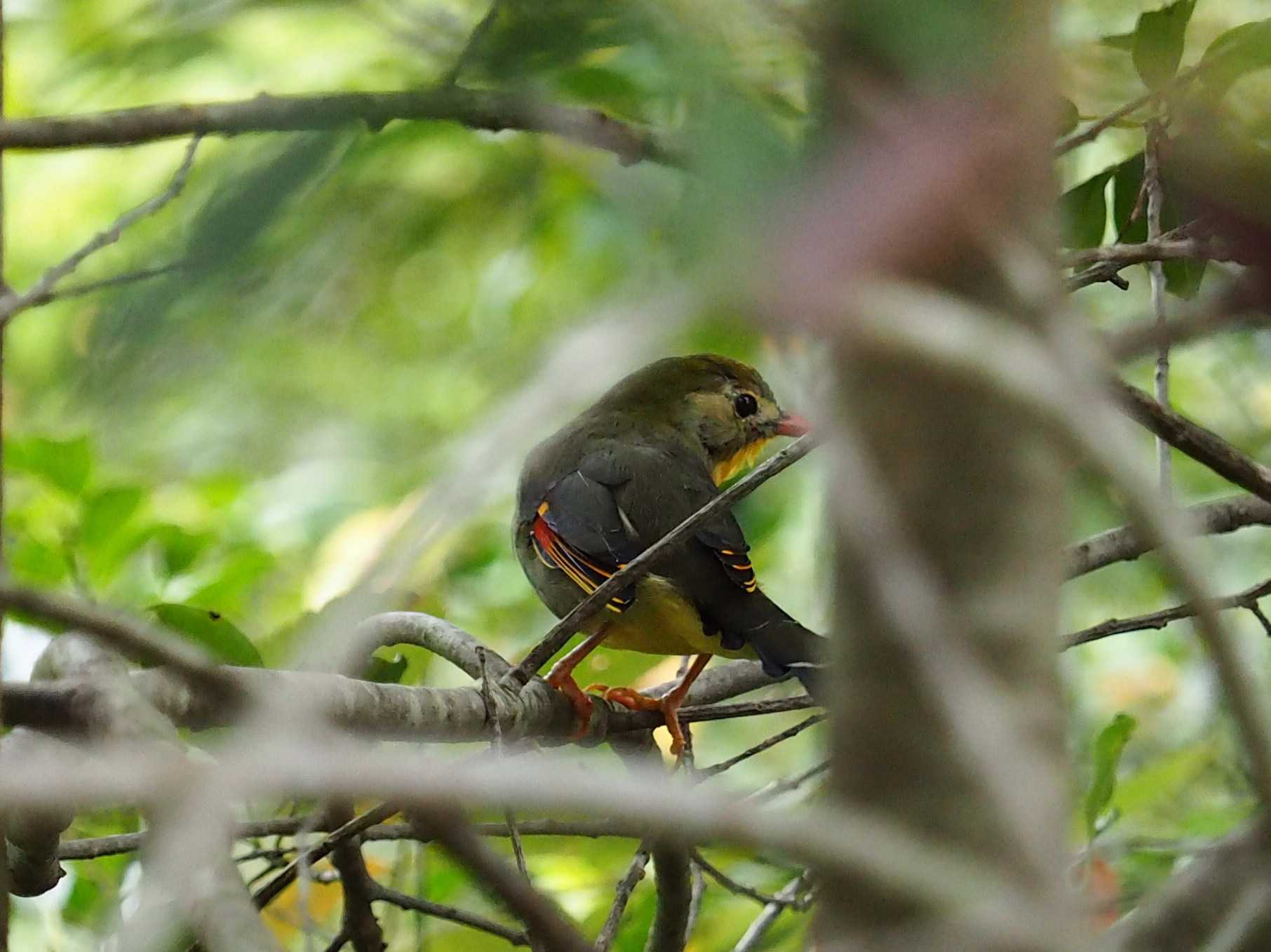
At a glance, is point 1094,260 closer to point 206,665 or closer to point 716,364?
point 206,665

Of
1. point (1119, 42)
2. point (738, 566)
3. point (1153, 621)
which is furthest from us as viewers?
point (738, 566)

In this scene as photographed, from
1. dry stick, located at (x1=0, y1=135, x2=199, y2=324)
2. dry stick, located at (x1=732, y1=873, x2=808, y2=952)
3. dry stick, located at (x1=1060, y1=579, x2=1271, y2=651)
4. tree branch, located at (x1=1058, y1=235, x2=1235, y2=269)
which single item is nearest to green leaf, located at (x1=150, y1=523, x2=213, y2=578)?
dry stick, located at (x1=0, y1=135, x2=199, y2=324)

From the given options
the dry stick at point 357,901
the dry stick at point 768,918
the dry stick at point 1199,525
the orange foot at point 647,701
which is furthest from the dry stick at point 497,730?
the dry stick at point 1199,525

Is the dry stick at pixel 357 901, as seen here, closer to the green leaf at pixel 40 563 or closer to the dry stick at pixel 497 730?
the dry stick at pixel 497 730

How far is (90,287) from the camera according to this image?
1606 mm

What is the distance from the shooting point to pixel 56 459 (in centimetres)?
306

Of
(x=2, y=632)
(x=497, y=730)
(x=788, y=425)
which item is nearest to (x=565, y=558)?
(x=788, y=425)

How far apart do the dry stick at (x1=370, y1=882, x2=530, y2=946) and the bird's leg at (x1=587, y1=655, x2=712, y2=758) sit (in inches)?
29.8

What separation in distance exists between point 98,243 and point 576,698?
1.63 meters

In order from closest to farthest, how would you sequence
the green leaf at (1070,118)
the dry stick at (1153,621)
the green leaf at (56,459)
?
1. the green leaf at (1070,118)
2. the dry stick at (1153,621)
3. the green leaf at (56,459)

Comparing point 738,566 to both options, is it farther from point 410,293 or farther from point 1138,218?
point 410,293

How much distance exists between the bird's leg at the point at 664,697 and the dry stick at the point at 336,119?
1681mm

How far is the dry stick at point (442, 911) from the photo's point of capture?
2.65 m

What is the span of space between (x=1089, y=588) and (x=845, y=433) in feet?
16.1
